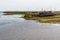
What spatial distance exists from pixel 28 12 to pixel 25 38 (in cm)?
922

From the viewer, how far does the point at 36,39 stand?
243 inches

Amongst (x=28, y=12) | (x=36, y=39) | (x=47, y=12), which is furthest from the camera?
(x=28, y=12)

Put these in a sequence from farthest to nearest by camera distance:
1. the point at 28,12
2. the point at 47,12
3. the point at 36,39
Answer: the point at 28,12 → the point at 47,12 → the point at 36,39

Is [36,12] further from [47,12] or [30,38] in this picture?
[30,38]

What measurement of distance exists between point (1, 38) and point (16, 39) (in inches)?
25.9

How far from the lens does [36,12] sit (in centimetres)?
1553

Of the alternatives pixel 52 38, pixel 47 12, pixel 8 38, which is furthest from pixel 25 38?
pixel 47 12

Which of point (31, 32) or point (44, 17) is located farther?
point (44, 17)

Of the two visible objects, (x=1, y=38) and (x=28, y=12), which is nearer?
(x=1, y=38)

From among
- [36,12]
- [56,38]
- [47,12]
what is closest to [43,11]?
[47,12]

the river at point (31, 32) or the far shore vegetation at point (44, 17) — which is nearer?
the river at point (31, 32)

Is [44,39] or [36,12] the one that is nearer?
[44,39]

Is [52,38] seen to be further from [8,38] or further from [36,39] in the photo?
[8,38]

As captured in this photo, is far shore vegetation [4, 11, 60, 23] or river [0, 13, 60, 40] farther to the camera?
far shore vegetation [4, 11, 60, 23]
